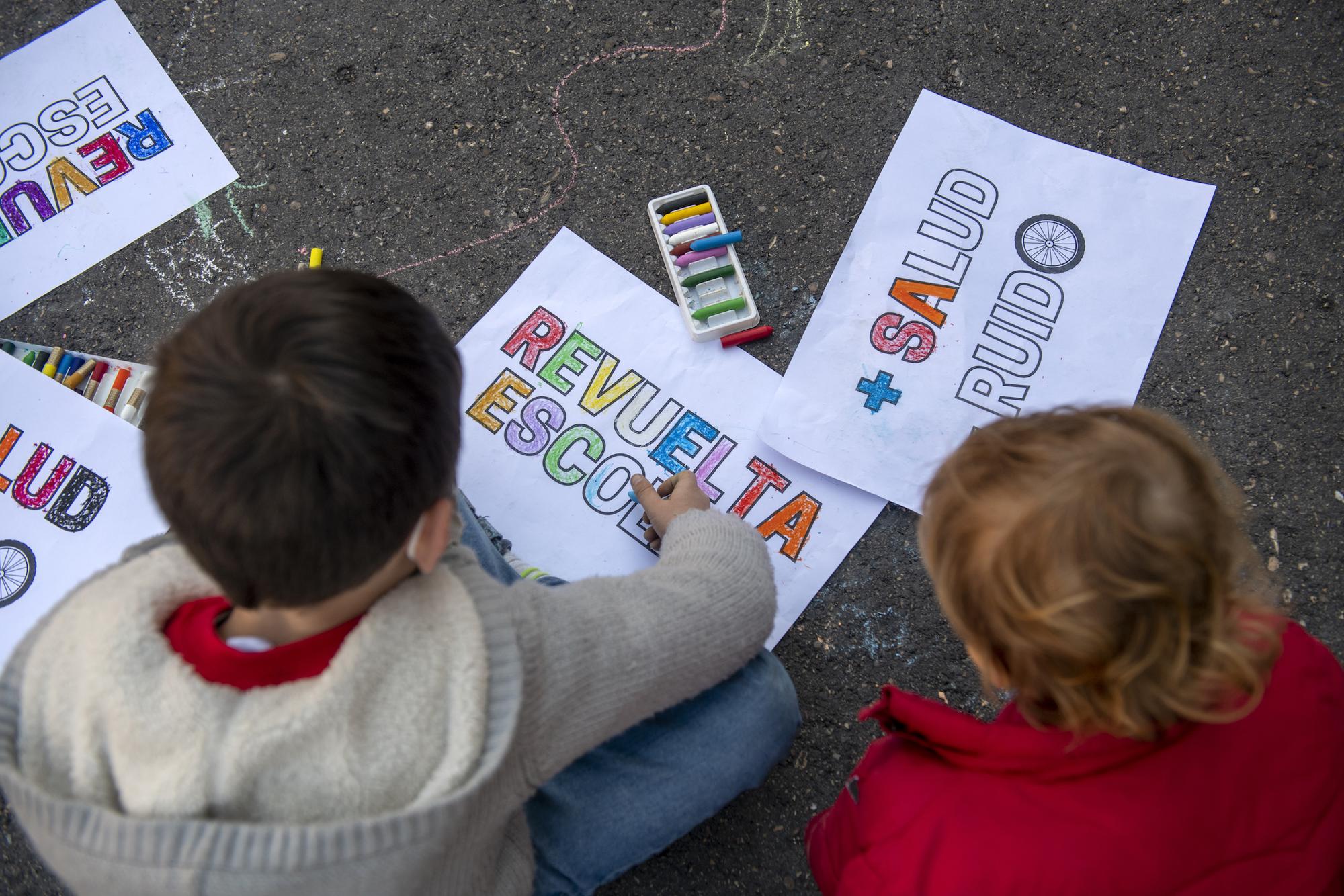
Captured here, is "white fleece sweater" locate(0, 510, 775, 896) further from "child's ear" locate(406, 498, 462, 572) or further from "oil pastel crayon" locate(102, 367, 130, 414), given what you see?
"oil pastel crayon" locate(102, 367, 130, 414)

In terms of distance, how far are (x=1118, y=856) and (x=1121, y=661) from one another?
151mm

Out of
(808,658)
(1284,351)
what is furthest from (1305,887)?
(1284,351)

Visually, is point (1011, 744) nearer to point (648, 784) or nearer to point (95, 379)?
point (648, 784)

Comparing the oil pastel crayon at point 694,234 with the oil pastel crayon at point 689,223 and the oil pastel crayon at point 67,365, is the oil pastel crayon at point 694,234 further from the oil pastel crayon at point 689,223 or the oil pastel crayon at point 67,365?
the oil pastel crayon at point 67,365

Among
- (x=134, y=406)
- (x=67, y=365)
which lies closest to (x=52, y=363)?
(x=67, y=365)

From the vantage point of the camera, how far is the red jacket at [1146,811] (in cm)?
57

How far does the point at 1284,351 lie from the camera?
998 mm

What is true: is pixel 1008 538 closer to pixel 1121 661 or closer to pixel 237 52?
pixel 1121 661

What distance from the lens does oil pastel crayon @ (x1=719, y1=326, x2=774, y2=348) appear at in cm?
99

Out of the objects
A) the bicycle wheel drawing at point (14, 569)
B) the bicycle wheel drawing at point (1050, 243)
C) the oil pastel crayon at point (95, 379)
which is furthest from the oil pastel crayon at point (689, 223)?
the bicycle wheel drawing at point (14, 569)

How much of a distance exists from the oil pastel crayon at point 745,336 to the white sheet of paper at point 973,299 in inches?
1.9

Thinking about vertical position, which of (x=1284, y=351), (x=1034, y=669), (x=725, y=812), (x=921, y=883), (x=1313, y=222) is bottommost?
(x=725, y=812)

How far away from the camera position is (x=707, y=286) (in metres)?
1.00

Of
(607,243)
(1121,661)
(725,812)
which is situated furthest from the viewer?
(607,243)
